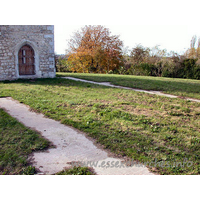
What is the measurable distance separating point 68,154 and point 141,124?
1927mm

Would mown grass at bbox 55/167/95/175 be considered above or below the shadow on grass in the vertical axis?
below

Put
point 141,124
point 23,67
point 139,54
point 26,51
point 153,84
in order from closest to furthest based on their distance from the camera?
point 141,124, point 153,84, point 26,51, point 23,67, point 139,54

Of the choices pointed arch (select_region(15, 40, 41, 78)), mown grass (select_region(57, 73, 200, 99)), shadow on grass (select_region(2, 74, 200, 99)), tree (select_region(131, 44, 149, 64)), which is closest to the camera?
mown grass (select_region(57, 73, 200, 99))

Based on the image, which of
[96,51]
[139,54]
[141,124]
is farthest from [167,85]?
[96,51]

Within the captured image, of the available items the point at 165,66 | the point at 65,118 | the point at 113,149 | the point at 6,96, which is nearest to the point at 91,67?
the point at 165,66

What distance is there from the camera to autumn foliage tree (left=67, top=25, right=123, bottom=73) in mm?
22641

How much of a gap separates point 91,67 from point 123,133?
65.2 ft

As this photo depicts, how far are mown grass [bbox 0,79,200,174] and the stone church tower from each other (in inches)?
211

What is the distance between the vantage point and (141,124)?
4613 mm

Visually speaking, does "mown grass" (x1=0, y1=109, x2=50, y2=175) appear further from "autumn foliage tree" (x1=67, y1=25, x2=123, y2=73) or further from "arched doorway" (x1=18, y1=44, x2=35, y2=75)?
"autumn foliage tree" (x1=67, y1=25, x2=123, y2=73)

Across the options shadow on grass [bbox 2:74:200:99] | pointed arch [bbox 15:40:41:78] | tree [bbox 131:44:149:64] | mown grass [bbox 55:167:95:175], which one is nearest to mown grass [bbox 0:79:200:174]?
mown grass [bbox 55:167:95:175]

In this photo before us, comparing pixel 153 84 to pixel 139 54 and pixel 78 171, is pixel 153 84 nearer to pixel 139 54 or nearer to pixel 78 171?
pixel 78 171

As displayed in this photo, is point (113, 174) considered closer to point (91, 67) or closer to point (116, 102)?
point (116, 102)

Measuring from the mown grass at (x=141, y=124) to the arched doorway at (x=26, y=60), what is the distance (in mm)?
5785
